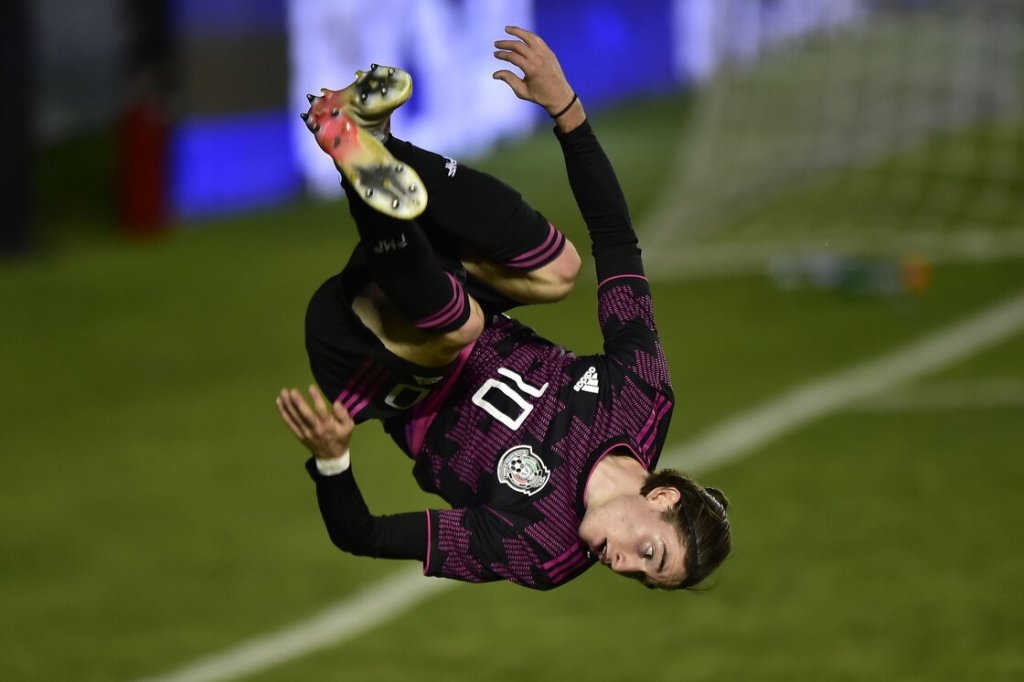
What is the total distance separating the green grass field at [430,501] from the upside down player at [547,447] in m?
2.05

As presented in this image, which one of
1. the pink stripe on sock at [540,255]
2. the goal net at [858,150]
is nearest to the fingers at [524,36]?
the pink stripe on sock at [540,255]

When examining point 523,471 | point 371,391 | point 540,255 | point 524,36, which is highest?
point 524,36

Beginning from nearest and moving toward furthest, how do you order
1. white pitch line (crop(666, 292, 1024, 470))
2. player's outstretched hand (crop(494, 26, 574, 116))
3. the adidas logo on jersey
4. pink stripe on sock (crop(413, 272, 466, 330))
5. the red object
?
pink stripe on sock (crop(413, 272, 466, 330)) < player's outstretched hand (crop(494, 26, 574, 116)) < the adidas logo on jersey < white pitch line (crop(666, 292, 1024, 470)) < the red object

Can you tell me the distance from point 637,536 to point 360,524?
0.67 metres

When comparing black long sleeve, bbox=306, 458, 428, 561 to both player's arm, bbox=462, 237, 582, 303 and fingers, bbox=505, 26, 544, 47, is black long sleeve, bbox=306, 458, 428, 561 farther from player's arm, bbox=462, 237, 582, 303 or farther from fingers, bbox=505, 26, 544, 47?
fingers, bbox=505, 26, 544, 47

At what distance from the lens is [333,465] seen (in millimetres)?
4055

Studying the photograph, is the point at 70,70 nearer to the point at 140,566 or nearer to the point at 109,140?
the point at 109,140

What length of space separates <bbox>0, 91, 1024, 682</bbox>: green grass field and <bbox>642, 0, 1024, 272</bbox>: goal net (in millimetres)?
301

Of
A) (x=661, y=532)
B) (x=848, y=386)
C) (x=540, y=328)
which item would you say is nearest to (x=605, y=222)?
(x=661, y=532)

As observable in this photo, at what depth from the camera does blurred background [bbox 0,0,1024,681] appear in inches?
262

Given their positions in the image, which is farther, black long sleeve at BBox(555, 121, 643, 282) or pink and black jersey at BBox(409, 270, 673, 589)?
black long sleeve at BBox(555, 121, 643, 282)

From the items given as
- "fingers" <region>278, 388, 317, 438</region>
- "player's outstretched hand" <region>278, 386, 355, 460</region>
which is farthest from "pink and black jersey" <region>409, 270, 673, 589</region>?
"fingers" <region>278, 388, 317, 438</region>

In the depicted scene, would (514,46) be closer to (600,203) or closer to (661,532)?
(600,203)

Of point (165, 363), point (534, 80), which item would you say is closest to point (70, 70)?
point (165, 363)
